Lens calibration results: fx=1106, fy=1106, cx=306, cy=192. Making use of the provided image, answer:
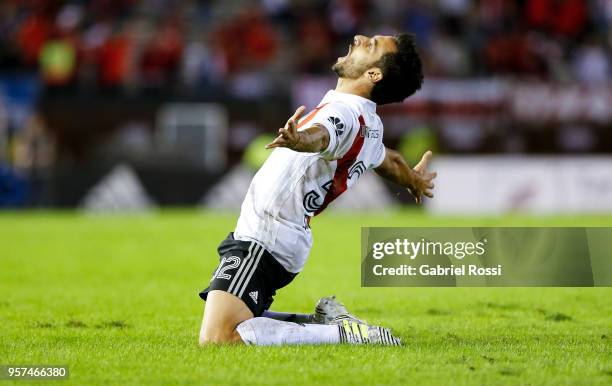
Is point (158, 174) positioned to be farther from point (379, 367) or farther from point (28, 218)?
point (379, 367)

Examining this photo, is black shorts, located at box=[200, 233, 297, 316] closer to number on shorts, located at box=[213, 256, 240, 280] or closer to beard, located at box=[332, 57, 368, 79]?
number on shorts, located at box=[213, 256, 240, 280]

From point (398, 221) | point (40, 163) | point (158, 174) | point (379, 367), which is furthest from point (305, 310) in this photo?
point (40, 163)

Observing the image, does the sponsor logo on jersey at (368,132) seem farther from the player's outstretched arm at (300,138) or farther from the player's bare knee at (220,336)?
the player's bare knee at (220,336)

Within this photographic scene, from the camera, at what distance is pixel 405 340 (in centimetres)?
754

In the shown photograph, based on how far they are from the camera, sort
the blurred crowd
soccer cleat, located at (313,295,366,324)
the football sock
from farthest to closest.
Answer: the blurred crowd → the football sock → soccer cleat, located at (313,295,366,324)

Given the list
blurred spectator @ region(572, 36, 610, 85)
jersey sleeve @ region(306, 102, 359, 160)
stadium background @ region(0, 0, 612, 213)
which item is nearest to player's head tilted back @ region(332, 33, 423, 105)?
jersey sleeve @ region(306, 102, 359, 160)

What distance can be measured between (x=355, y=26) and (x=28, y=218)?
9981mm

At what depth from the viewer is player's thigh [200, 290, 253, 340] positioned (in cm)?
695

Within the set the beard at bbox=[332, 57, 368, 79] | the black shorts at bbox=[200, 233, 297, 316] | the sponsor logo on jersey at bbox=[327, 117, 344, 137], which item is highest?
the beard at bbox=[332, 57, 368, 79]

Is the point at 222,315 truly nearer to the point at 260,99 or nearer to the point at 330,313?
the point at 330,313

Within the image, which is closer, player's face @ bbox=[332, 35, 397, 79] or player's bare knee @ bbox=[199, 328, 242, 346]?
player's bare knee @ bbox=[199, 328, 242, 346]

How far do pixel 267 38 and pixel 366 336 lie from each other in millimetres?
20555

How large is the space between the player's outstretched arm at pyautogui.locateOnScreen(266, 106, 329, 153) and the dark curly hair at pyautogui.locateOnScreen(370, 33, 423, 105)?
746 mm

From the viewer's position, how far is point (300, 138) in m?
6.32
